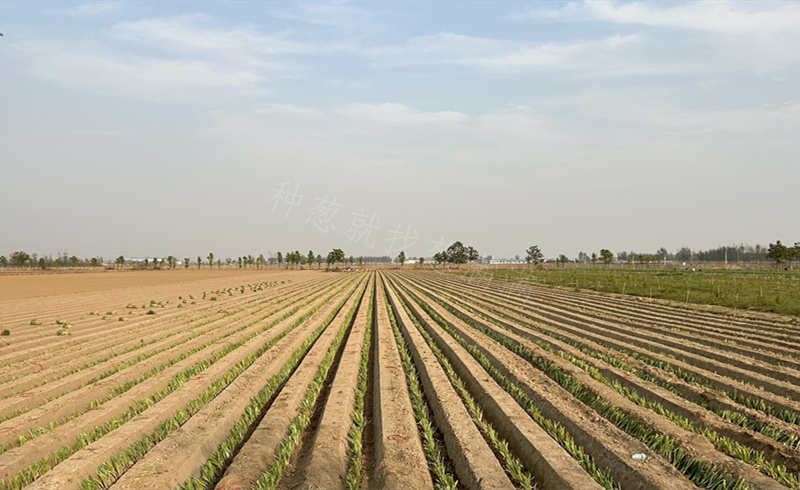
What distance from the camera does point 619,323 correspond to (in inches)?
477

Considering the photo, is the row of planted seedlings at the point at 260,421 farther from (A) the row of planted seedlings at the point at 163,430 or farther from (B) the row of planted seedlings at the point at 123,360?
(B) the row of planted seedlings at the point at 123,360

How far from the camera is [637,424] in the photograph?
4648mm

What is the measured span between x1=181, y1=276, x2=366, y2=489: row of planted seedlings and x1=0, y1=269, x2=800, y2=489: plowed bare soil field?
0.02m

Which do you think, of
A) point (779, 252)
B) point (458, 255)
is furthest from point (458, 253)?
point (779, 252)

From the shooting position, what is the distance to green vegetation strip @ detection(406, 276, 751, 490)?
137 inches

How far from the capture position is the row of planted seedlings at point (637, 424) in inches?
139

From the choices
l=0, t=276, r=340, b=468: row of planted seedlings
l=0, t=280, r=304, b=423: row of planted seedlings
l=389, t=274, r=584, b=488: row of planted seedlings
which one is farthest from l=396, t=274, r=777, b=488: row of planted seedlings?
l=0, t=280, r=304, b=423: row of planted seedlings

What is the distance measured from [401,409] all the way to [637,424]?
8.35ft

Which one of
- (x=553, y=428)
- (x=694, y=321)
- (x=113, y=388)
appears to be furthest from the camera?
(x=694, y=321)

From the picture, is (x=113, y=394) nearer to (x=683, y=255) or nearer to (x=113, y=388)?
(x=113, y=388)

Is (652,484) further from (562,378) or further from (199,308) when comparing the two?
(199,308)

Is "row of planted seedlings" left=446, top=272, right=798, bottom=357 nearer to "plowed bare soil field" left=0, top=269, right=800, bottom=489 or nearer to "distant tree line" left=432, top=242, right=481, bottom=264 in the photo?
"plowed bare soil field" left=0, top=269, right=800, bottom=489

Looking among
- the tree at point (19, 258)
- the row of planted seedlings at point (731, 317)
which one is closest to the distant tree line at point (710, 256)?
the row of planted seedlings at point (731, 317)

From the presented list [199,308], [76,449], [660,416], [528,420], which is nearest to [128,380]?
[76,449]
